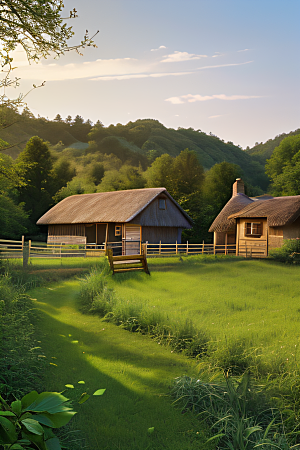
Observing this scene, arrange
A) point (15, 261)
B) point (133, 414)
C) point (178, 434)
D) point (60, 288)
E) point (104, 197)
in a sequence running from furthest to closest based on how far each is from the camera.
Result: 1. point (104, 197)
2. point (15, 261)
3. point (60, 288)
4. point (133, 414)
5. point (178, 434)

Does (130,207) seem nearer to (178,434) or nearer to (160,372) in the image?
(160,372)

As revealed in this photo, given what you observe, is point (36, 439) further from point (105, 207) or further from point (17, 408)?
point (105, 207)

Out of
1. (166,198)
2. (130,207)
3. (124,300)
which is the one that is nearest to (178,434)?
(124,300)

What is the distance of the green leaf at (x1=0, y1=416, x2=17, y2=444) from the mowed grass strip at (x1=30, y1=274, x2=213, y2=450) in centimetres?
181

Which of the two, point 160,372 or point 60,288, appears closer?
point 160,372

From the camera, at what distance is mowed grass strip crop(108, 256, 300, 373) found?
639 cm

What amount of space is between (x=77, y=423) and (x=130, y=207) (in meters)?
24.5

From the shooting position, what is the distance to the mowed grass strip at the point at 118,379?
407 cm

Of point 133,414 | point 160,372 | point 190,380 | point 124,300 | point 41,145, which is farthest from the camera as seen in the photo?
point 41,145

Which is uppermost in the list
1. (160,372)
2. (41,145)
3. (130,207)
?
(41,145)

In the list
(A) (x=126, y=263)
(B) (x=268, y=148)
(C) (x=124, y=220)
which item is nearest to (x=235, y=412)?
(A) (x=126, y=263)

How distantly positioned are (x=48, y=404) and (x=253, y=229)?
26404 millimetres

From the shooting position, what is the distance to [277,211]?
25359 mm

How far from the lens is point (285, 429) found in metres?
4.23
